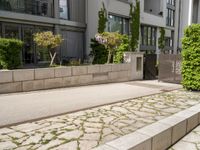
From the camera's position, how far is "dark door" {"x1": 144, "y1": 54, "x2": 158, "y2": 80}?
1338cm

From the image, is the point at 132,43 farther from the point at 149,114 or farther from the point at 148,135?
the point at 148,135

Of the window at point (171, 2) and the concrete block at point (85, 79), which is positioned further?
the window at point (171, 2)

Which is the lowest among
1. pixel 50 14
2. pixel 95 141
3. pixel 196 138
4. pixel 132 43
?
pixel 196 138

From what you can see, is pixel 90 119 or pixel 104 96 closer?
pixel 90 119

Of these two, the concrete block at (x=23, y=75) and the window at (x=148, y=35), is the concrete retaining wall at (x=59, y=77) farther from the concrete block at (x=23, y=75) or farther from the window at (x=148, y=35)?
the window at (x=148, y=35)

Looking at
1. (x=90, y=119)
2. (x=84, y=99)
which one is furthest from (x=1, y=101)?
(x=90, y=119)

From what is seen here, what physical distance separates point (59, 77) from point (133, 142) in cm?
568

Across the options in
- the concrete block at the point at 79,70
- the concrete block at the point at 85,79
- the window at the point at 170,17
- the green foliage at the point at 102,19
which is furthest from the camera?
the window at the point at 170,17

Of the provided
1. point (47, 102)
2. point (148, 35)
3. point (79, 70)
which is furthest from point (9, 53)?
point (148, 35)

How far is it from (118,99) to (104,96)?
0.63 m

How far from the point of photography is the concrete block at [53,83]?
848 cm

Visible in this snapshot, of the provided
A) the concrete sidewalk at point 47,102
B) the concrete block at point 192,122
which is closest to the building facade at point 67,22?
the concrete sidewalk at point 47,102

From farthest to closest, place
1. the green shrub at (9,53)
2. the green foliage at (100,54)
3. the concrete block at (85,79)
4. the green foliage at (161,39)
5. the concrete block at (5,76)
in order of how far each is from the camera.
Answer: the green foliage at (161,39) → the green foliage at (100,54) → the concrete block at (85,79) → the green shrub at (9,53) → the concrete block at (5,76)

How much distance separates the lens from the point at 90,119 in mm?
5113
